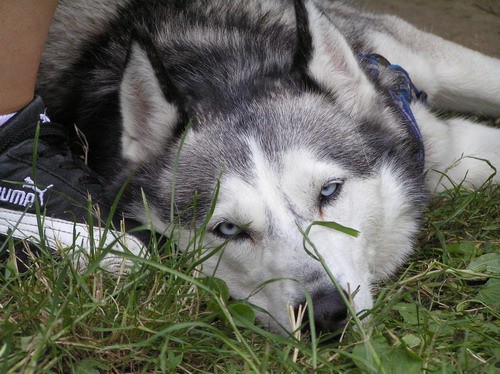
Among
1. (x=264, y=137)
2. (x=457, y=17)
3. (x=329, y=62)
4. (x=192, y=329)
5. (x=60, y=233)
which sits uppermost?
(x=329, y=62)

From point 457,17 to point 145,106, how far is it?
130 inches

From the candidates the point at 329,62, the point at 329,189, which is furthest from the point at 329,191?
the point at 329,62

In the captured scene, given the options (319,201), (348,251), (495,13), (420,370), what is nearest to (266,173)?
(319,201)

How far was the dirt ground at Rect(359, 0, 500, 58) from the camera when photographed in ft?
16.8

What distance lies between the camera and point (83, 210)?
296 centimetres

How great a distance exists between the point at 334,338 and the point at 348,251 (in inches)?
14.3

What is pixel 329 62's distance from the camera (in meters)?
3.10

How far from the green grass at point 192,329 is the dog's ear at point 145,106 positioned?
0.54m

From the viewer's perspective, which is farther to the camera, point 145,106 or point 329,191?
point 145,106

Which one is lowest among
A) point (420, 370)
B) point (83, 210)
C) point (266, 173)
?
point (83, 210)

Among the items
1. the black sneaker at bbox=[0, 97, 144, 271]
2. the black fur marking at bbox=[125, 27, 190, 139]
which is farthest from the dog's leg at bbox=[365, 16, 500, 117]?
the black sneaker at bbox=[0, 97, 144, 271]

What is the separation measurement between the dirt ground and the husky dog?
4.93ft

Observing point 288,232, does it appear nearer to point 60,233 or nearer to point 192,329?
point 192,329

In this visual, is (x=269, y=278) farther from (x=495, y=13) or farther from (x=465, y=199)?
(x=495, y=13)
